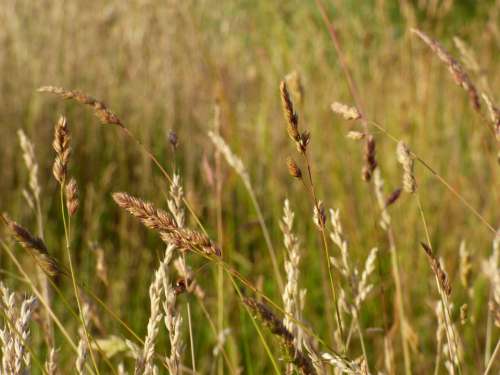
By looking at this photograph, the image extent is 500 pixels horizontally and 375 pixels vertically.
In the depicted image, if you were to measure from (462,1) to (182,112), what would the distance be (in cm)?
828

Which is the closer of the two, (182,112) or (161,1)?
(161,1)

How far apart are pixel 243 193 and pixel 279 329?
2318 mm

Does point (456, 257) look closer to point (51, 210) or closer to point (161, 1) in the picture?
point (51, 210)

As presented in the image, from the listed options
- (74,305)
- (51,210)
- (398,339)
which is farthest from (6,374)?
(51,210)

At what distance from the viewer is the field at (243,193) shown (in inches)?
42.2

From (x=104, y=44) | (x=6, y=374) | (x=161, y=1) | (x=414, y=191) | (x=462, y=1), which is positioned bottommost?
(x=462, y=1)

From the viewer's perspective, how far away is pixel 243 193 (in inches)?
118

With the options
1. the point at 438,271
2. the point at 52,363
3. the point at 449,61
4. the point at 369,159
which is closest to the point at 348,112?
the point at 369,159

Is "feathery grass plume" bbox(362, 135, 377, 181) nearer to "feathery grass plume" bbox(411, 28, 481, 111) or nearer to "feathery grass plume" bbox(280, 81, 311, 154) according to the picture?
"feathery grass plume" bbox(411, 28, 481, 111)

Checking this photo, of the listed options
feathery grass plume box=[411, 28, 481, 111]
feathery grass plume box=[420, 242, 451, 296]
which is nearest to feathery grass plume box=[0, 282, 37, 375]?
feathery grass plume box=[420, 242, 451, 296]

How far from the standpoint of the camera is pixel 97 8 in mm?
4164

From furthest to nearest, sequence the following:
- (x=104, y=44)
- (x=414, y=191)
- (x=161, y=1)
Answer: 1. (x=104, y=44)
2. (x=161, y=1)
3. (x=414, y=191)

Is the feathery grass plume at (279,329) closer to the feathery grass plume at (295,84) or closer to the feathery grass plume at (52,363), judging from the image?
the feathery grass plume at (52,363)

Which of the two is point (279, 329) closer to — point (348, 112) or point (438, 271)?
point (438, 271)
